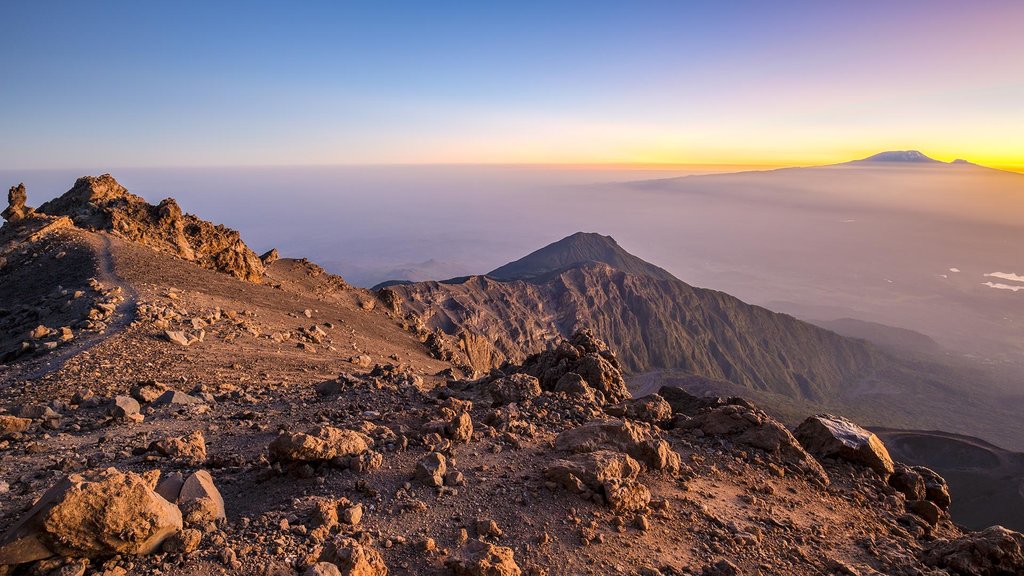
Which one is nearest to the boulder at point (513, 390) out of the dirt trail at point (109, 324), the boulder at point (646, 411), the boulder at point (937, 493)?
the boulder at point (646, 411)

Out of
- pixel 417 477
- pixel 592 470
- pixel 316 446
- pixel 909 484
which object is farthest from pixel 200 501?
pixel 909 484

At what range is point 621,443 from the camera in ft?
28.6

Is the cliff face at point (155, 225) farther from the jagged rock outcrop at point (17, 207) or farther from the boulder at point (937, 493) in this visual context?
the boulder at point (937, 493)

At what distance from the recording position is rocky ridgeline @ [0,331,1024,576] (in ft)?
16.0

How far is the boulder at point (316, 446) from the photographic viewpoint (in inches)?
272

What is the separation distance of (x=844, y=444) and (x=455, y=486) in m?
8.49

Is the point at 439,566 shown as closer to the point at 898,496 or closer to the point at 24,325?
the point at 898,496

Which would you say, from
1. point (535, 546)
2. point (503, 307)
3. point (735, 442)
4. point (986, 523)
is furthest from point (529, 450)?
point (503, 307)

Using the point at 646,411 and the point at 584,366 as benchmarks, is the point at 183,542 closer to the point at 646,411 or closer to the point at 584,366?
the point at 646,411

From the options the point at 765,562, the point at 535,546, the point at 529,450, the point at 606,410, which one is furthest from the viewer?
the point at 606,410

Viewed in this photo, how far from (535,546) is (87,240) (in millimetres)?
26245

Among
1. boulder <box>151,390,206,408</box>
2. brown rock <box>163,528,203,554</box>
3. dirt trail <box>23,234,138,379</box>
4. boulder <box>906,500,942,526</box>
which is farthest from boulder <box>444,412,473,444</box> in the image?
dirt trail <box>23,234,138,379</box>

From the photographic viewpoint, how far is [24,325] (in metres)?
15.9

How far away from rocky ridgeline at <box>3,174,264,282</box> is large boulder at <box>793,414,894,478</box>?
28.6 meters
